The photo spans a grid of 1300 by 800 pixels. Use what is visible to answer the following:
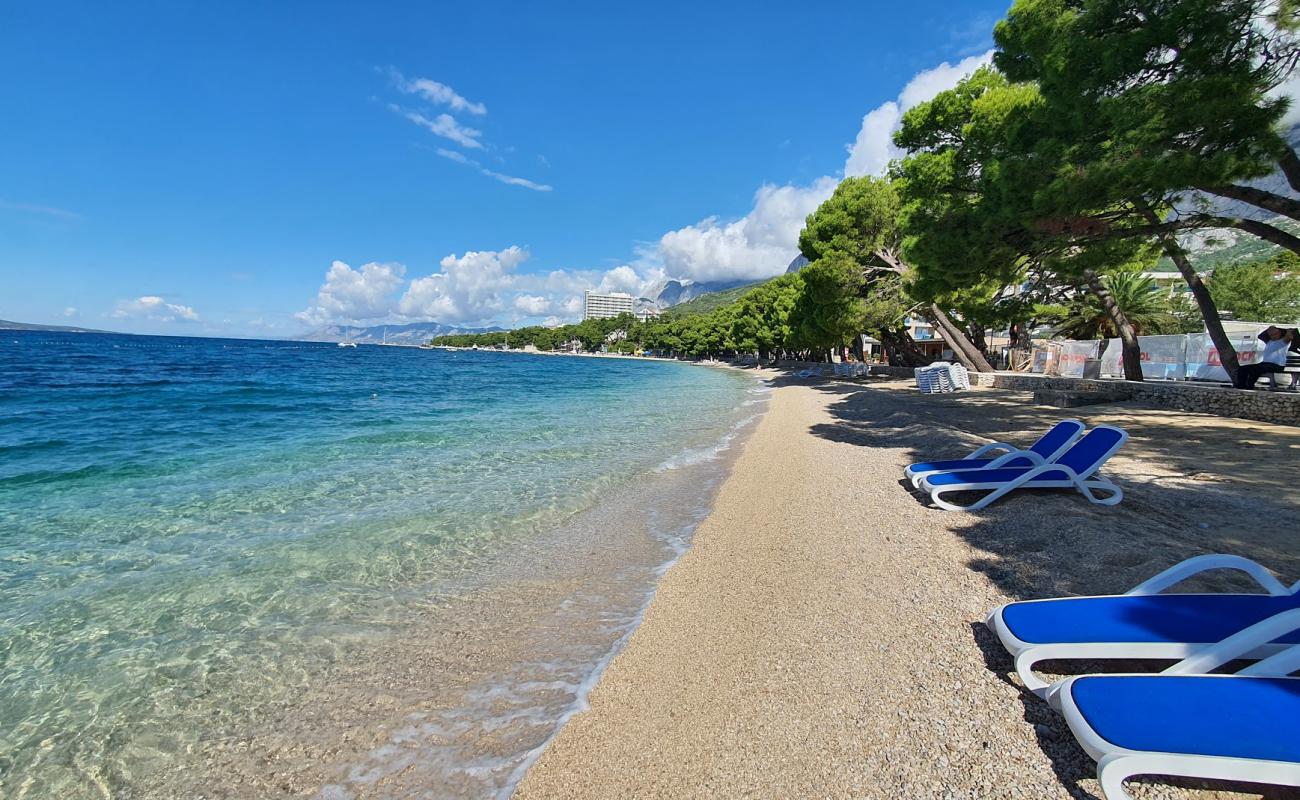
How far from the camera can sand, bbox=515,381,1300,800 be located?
2.50 metres

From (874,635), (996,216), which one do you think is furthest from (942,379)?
(874,635)

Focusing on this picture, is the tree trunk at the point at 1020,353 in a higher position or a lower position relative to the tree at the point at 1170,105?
lower

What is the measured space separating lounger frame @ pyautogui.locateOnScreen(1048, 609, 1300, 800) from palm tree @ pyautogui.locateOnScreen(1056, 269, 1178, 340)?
32.8 m

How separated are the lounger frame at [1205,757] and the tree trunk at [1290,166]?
24.4ft

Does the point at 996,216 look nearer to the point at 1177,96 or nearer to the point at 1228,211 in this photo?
the point at 1177,96

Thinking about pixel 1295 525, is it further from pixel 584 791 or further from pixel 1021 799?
pixel 584 791

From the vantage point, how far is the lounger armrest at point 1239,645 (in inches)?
95.0

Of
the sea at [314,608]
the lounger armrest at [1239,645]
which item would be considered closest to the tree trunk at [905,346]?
the sea at [314,608]

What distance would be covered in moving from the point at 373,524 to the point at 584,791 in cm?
533

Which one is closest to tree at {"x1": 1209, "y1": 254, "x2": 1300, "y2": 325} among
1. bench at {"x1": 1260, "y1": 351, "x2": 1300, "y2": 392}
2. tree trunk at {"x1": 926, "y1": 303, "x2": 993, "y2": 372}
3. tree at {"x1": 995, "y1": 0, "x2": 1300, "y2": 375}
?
tree trunk at {"x1": 926, "y1": 303, "x2": 993, "y2": 372}

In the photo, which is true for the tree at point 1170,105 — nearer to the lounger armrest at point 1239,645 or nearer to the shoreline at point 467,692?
the lounger armrest at point 1239,645

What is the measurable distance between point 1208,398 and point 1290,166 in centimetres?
644

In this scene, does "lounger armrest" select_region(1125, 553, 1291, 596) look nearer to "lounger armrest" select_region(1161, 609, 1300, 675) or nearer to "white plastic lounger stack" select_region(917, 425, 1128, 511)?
"lounger armrest" select_region(1161, 609, 1300, 675)

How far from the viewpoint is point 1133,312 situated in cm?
2962
